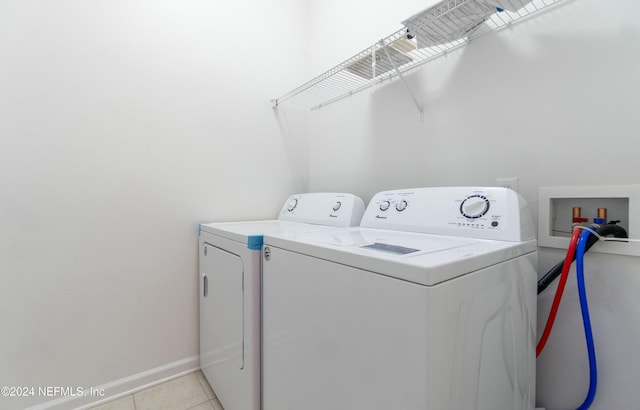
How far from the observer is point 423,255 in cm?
62

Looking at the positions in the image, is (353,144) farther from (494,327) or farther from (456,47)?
(494,327)

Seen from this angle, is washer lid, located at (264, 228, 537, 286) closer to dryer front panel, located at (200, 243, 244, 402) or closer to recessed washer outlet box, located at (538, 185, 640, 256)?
recessed washer outlet box, located at (538, 185, 640, 256)

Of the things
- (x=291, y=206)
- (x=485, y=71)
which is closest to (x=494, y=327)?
(x=485, y=71)

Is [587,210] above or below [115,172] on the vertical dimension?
below

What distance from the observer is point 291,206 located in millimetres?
1764

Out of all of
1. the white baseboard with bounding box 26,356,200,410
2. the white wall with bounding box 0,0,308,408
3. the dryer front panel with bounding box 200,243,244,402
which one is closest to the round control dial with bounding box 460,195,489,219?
the dryer front panel with bounding box 200,243,244,402

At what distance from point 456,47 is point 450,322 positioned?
1.20m

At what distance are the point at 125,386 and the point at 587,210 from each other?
2.11 m

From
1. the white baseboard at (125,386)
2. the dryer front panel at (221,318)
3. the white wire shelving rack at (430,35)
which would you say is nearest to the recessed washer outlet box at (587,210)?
the white wire shelving rack at (430,35)

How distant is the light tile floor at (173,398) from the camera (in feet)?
4.25

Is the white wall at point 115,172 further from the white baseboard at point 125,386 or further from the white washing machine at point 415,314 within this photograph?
the white washing machine at point 415,314

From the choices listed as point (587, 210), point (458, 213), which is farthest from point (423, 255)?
point (587, 210)

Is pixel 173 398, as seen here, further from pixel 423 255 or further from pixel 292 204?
pixel 423 255

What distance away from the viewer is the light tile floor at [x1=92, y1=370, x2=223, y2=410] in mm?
1297
